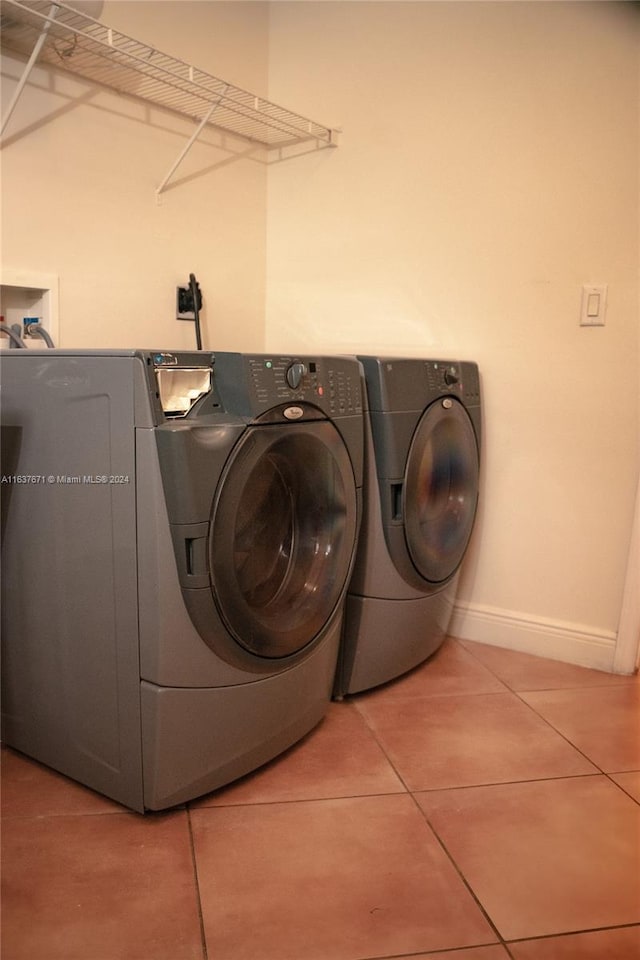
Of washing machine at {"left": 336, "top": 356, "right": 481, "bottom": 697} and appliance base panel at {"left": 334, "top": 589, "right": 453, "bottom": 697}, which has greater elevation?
washing machine at {"left": 336, "top": 356, "right": 481, "bottom": 697}

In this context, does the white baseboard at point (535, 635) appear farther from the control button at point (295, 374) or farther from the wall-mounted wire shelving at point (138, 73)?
the wall-mounted wire shelving at point (138, 73)

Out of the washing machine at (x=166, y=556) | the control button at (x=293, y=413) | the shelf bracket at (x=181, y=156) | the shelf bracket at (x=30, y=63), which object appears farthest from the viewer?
the shelf bracket at (x=181, y=156)

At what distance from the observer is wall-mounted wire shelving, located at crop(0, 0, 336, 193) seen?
1.61 m

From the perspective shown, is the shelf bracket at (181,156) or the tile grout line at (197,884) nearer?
the tile grout line at (197,884)

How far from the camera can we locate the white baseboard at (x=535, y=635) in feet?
6.88

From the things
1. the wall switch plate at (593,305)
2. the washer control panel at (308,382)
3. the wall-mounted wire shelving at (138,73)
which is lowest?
the washer control panel at (308,382)

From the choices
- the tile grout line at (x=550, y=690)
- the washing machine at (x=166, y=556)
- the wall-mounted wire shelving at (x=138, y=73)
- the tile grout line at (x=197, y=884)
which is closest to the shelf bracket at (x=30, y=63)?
the wall-mounted wire shelving at (x=138, y=73)

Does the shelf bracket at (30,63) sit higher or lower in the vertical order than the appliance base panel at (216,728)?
higher

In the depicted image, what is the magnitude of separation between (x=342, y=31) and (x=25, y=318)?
1.35 meters

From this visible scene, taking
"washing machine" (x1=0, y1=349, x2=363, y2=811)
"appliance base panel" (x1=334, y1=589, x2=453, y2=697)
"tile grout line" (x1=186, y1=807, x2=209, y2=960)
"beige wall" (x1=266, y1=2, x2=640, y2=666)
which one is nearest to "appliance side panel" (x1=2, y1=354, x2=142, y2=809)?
"washing machine" (x1=0, y1=349, x2=363, y2=811)

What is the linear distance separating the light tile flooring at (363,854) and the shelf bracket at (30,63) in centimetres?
141

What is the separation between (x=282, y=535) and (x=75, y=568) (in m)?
0.41

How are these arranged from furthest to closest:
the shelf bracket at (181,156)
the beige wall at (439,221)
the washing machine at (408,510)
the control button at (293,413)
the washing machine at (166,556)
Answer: the shelf bracket at (181,156), the beige wall at (439,221), the washing machine at (408,510), the control button at (293,413), the washing machine at (166,556)

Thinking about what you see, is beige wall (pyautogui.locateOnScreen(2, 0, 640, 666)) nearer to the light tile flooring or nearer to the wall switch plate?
the wall switch plate
